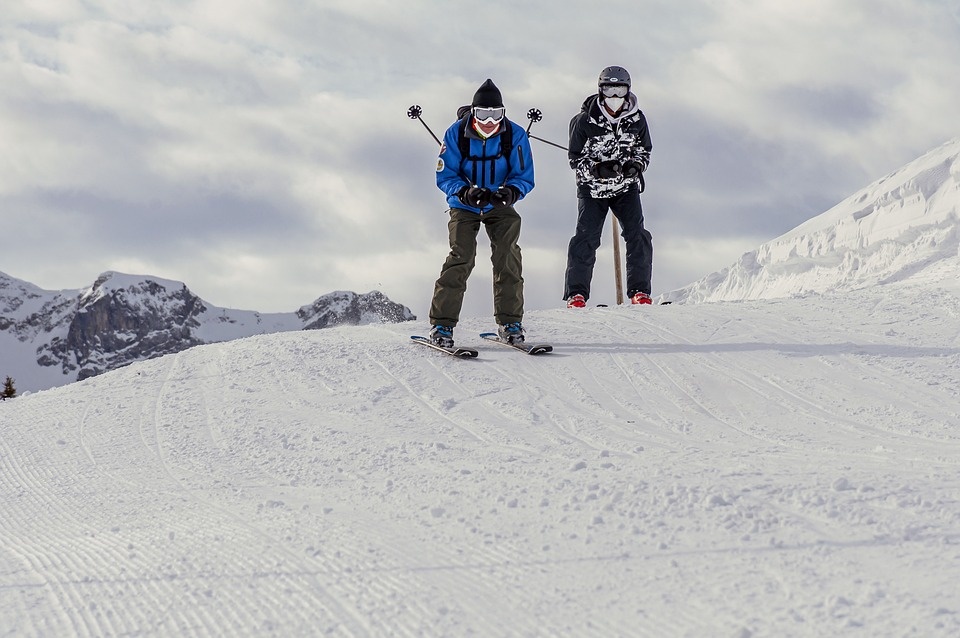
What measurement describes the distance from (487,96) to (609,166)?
6.63ft

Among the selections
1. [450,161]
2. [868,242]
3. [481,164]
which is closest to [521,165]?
[481,164]

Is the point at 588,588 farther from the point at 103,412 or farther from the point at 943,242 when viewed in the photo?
the point at 943,242

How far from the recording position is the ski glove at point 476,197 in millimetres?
7227

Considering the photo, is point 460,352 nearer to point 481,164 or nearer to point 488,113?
point 481,164

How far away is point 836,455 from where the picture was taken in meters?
4.41

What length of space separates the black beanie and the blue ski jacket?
0.16 metres

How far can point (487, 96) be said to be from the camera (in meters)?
7.32

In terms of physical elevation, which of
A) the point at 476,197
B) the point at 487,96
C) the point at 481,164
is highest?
the point at 487,96

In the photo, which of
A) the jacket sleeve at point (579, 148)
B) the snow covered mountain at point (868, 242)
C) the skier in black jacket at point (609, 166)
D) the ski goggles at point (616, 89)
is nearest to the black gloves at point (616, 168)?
the skier in black jacket at point (609, 166)

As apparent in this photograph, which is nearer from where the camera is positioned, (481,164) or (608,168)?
(481,164)

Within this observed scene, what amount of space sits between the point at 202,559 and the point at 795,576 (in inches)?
89.1

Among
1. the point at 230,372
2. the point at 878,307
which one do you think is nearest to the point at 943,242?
the point at 878,307

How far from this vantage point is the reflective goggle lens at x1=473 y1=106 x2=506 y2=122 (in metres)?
7.32

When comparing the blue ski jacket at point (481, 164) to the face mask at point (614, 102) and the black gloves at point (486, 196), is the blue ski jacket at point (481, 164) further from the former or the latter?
the face mask at point (614, 102)
